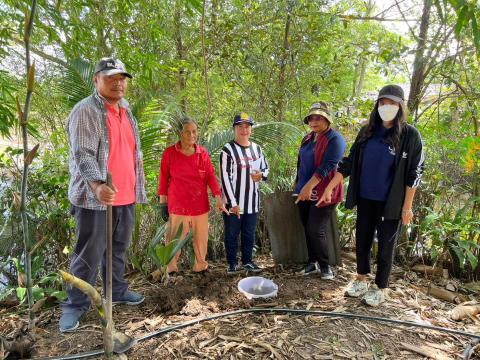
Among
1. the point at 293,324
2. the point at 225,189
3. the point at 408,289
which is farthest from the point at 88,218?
the point at 408,289

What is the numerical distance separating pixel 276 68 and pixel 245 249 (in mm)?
2452

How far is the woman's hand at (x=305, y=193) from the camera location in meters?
3.04

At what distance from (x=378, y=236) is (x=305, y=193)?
0.70 metres

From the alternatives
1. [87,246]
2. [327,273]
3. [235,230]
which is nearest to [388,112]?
[327,273]

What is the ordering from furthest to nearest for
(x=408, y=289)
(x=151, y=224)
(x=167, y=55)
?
(x=167, y=55)
(x=151, y=224)
(x=408, y=289)

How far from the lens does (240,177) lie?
3.25 metres

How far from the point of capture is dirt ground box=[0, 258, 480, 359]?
→ 2193 millimetres

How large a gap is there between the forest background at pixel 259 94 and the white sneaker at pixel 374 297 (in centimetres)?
102

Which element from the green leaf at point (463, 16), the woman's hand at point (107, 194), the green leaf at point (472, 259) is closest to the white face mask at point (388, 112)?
the green leaf at point (463, 16)

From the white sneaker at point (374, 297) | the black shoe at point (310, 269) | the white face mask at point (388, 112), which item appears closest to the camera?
the white face mask at point (388, 112)

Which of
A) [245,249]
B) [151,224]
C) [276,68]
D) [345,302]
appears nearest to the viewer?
[345,302]

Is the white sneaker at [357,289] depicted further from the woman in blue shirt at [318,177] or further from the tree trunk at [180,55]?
the tree trunk at [180,55]

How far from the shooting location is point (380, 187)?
2.64m

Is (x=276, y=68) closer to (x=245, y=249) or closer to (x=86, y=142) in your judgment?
(x=245, y=249)
